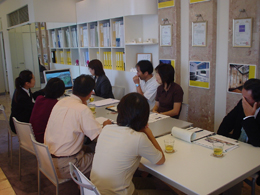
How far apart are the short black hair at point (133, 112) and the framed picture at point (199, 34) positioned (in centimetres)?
221

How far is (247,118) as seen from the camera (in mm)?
2137

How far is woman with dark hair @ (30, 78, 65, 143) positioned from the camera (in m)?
2.67

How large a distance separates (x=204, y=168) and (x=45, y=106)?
5.63 ft

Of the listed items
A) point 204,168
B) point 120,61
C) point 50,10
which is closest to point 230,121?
point 204,168

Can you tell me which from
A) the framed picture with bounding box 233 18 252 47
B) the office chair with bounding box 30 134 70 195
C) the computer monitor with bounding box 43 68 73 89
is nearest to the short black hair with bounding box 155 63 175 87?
the framed picture with bounding box 233 18 252 47

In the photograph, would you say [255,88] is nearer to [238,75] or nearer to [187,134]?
[187,134]

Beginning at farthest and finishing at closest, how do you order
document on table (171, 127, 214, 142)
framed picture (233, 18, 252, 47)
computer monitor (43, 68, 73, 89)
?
computer monitor (43, 68, 73, 89), framed picture (233, 18, 252, 47), document on table (171, 127, 214, 142)

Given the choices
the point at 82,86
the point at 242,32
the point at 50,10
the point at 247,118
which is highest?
Answer: the point at 50,10

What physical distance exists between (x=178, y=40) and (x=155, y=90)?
89 centimetres

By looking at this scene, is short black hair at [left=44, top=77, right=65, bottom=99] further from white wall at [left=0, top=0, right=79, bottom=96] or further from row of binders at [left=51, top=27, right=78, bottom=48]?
row of binders at [left=51, top=27, right=78, bottom=48]

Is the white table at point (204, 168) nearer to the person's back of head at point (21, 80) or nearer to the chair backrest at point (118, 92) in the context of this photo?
the person's back of head at point (21, 80)

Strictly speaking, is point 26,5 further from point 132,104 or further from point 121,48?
point 132,104

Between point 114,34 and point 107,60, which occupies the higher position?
point 114,34

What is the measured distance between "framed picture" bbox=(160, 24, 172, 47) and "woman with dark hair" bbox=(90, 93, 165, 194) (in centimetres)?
251
